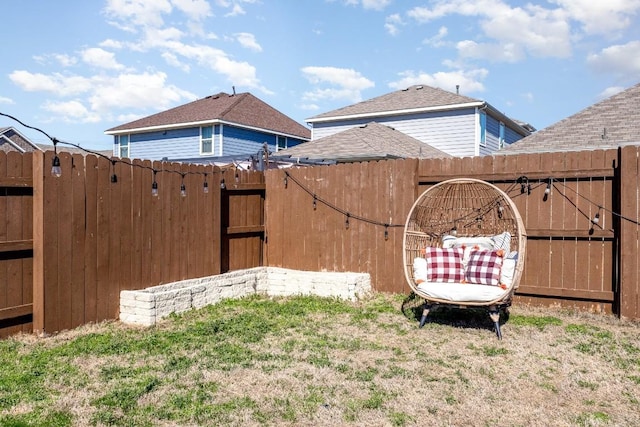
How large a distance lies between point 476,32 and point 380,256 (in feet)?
25.7

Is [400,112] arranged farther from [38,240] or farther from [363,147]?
[38,240]

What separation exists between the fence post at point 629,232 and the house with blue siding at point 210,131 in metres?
13.1

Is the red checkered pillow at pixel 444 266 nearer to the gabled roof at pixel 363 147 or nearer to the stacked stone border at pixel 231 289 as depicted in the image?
the stacked stone border at pixel 231 289

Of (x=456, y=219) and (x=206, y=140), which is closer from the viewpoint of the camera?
(x=456, y=219)

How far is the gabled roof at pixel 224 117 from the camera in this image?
1802cm

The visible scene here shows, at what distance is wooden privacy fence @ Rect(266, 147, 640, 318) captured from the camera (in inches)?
206

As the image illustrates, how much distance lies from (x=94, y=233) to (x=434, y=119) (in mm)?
12914

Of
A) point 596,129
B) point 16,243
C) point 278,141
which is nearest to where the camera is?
point 16,243

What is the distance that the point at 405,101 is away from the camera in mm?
16656

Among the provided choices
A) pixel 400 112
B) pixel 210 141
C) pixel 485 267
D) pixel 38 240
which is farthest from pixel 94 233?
pixel 210 141

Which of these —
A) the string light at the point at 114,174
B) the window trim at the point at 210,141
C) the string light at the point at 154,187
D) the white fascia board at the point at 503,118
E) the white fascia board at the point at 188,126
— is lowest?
the string light at the point at 154,187

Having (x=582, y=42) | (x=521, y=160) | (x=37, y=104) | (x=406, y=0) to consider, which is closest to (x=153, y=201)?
(x=521, y=160)

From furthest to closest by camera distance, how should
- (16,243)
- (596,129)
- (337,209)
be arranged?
1. (596,129)
2. (337,209)
3. (16,243)

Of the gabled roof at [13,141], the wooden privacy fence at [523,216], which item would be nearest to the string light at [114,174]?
the wooden privacy fence at [523,216]
